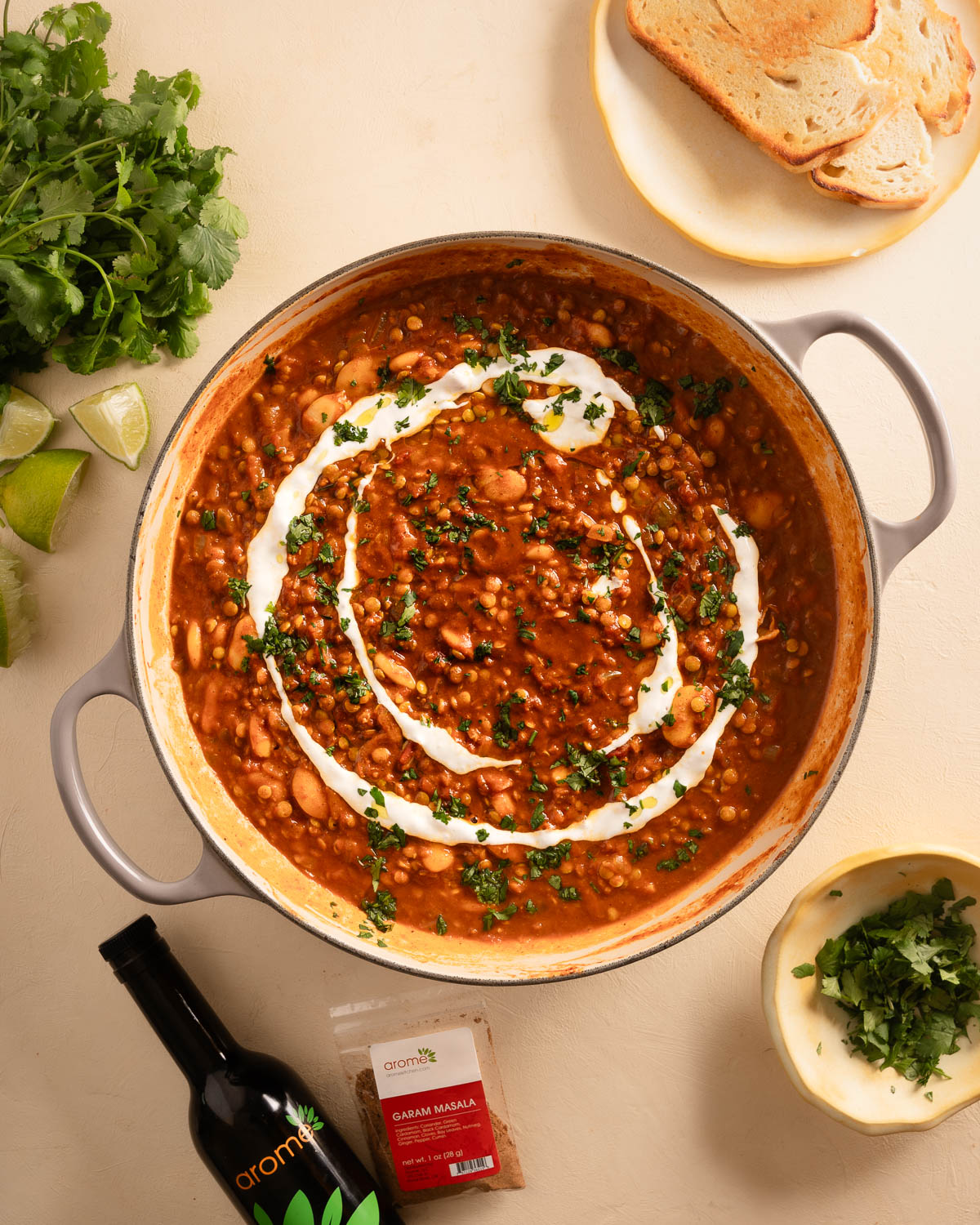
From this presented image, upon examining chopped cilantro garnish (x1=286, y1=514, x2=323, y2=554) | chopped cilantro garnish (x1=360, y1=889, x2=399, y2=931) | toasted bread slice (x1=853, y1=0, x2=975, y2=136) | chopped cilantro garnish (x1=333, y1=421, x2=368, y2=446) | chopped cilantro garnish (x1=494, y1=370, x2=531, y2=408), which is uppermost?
toasted bread slice (x1=853, y1=0, x2=975, y2=136)

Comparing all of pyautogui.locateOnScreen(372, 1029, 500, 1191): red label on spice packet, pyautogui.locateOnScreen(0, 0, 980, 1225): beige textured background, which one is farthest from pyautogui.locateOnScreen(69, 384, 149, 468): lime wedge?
pyautogui.locateOnScreen(372, 1029, 500, 1191): red label on spice packet

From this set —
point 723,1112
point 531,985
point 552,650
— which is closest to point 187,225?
point 552,650

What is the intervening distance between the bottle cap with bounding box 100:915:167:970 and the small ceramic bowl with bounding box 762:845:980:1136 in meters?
1.50

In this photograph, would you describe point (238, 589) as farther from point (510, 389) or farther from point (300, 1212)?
point (300, 1212)

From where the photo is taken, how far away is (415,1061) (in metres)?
2.32

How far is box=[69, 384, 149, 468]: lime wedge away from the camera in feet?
7.59

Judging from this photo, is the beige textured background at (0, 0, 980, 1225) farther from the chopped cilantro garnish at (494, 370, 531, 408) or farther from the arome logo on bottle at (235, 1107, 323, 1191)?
the chopped cilantro garnish at (494, 370, 531, 408)

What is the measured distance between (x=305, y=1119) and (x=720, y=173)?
8.76 feet

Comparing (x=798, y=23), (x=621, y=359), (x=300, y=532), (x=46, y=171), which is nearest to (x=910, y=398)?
(x=621, y=359)

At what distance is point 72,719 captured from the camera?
2049 mm

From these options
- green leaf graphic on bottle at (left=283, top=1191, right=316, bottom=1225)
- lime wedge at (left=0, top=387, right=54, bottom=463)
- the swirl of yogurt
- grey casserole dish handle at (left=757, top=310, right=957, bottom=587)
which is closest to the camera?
grey casserole dish handle at (left=757, top=310, right=957, bottom=587)

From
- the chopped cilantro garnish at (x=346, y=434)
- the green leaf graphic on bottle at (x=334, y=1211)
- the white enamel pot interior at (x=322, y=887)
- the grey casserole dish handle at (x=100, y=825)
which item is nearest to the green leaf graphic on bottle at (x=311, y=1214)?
the green leaf graphic on bottle at (x=334, y=1211)

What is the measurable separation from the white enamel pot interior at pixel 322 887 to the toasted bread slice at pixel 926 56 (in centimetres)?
80

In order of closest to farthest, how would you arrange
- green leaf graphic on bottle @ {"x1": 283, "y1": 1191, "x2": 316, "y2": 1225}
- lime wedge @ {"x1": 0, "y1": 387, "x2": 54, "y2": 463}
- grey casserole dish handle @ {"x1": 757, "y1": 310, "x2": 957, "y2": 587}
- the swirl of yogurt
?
grey casserole dish handle @ {"x1": 757, "y1": 310, "x2": 957, "y2": 587} < green leaf graphic on bottle @ {"x1": 283, "y1": 1191, "x2": 316, "y2": 1225} < the swirl of yogurt < lime wedge @ {"x1": 0, "y1": 387, "x2": 54, "y2": 463}
